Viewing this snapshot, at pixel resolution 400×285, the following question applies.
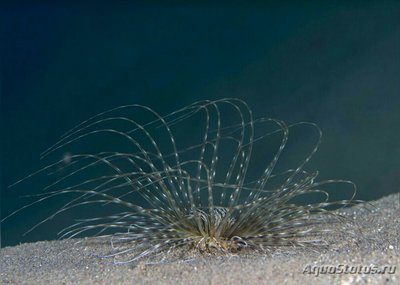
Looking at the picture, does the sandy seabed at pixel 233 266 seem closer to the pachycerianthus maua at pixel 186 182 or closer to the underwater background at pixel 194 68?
the pachycerianthus maua at pixel 186 182

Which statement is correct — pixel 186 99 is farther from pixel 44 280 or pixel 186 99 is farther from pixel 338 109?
pixel 44 280

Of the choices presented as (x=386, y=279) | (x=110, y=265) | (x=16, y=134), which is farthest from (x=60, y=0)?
(x=386, y=279)

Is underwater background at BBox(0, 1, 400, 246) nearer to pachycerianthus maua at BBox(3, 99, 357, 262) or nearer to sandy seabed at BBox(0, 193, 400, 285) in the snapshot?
pachycerianthus maua at BBox(3, 99, 357, 262)

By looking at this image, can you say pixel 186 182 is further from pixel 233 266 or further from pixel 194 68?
pixel 233 266

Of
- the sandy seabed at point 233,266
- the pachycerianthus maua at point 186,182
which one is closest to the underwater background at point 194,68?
the pachycerianthus maua at point 186,182

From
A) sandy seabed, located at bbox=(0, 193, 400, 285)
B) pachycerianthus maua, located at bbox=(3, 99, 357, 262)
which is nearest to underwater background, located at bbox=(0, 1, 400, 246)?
pachycerianthus maua, located at bbox=(3, 99, 357, 262)

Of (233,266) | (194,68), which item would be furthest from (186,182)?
(233,266)
